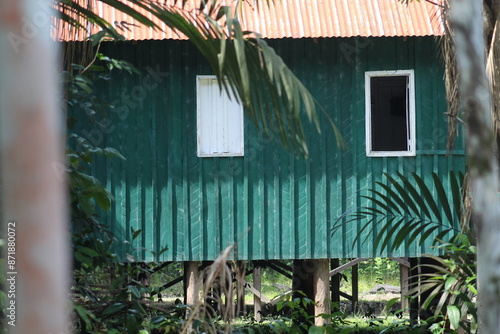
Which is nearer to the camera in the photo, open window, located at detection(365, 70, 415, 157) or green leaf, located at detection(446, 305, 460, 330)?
green leaf, located at detection(446, 305, 460, 330)

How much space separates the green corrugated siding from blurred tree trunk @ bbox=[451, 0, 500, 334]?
25.3ft

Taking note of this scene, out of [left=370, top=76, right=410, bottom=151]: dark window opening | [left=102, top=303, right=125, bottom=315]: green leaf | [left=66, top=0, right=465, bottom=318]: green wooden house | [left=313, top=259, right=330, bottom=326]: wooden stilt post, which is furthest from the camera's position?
[left=370, top=76, right=410, bottom=151]: dark window opening

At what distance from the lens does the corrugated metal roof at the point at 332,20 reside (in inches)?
365

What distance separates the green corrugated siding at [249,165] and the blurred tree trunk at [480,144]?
7.70 m

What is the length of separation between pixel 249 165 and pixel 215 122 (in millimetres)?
710

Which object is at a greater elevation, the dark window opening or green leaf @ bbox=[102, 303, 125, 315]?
the dark window opening

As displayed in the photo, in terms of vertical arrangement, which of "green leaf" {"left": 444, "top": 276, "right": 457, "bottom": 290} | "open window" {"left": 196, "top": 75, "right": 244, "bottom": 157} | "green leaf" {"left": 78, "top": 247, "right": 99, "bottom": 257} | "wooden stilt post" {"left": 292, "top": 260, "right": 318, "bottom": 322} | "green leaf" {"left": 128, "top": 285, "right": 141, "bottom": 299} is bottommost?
"wooden stilt post" {"left": 292, "top": 260, "right": 318, "bottom": 322}

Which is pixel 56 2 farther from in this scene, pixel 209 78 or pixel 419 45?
pixel 419 45

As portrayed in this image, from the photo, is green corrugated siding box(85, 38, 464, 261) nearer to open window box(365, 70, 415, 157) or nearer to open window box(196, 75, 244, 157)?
open window box(196, 75, 244, 157)

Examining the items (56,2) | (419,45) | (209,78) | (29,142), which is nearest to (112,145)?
(209,78)

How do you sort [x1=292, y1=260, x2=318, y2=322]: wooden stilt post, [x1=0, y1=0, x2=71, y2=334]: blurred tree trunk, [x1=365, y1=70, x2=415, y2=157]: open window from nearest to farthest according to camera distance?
[x1=0, y1=0, x2=71, y2=334]: blurred tree trunk < [x1=365, y1=70, x2=415, y2=157]: open window < [x1=292, y1=260, x2=318, y2=322]: wooden stilt post

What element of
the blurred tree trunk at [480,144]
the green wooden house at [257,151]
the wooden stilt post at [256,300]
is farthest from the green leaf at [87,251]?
the wooden stilt post at [256,300]

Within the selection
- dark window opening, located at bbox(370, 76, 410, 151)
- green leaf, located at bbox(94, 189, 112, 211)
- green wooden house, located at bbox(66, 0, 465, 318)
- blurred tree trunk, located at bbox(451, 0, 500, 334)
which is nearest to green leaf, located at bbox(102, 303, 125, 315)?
green leaf, located at bbox(94, 189, 112, 211)

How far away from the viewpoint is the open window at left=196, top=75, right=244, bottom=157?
9773 mm
